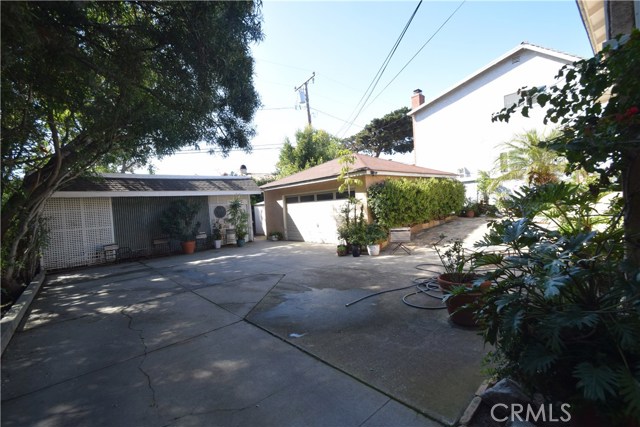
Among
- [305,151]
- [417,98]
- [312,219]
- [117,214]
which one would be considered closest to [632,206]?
[312,219]

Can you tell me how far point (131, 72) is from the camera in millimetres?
4250

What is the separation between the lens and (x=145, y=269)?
8.97m

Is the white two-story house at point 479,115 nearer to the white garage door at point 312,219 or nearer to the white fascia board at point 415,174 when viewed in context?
the white fascia board at point 415,174

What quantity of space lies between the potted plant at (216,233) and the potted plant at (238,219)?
1.94ft

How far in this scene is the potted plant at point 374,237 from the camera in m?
9.07

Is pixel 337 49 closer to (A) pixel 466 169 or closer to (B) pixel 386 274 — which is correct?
(B) pixel 386 274

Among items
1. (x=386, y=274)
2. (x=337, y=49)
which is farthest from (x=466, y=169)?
(x=386, y=274)

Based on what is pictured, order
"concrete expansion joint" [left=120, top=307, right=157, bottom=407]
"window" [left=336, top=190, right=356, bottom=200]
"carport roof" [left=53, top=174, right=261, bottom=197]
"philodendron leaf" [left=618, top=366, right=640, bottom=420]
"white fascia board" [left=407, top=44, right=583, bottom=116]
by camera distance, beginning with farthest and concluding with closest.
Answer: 1. "white fascia board" [left=407, top=44, right=583, bottom=116]
2. "window" [left=336, top=190, right=356, bottom=200]
3. "carport roof" [left=53, top=174, right=261, bottom=197]
4. "concrete expansion joint" [left=120, top=307, right=157, bottom=407]
5. "philodendron leaf" [left=618, top=366, right=640, bottom=420]

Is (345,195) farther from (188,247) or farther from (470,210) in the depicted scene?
(188,247)

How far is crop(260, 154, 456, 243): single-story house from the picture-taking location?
1037 cm

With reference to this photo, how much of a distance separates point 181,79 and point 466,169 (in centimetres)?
1544

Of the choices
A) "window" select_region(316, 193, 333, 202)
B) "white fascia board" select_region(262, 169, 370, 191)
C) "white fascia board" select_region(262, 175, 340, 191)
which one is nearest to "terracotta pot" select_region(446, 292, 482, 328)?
"white fascia board" select_region(262, 169, 370, 191)

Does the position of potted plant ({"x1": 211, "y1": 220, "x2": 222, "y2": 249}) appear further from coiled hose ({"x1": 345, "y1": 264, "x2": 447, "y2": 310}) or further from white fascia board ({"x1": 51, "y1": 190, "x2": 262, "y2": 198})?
coiled hose ({"x1": 345, "y1": 264, "x2": 447, "y2": 310})

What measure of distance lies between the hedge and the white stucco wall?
12.6ft
